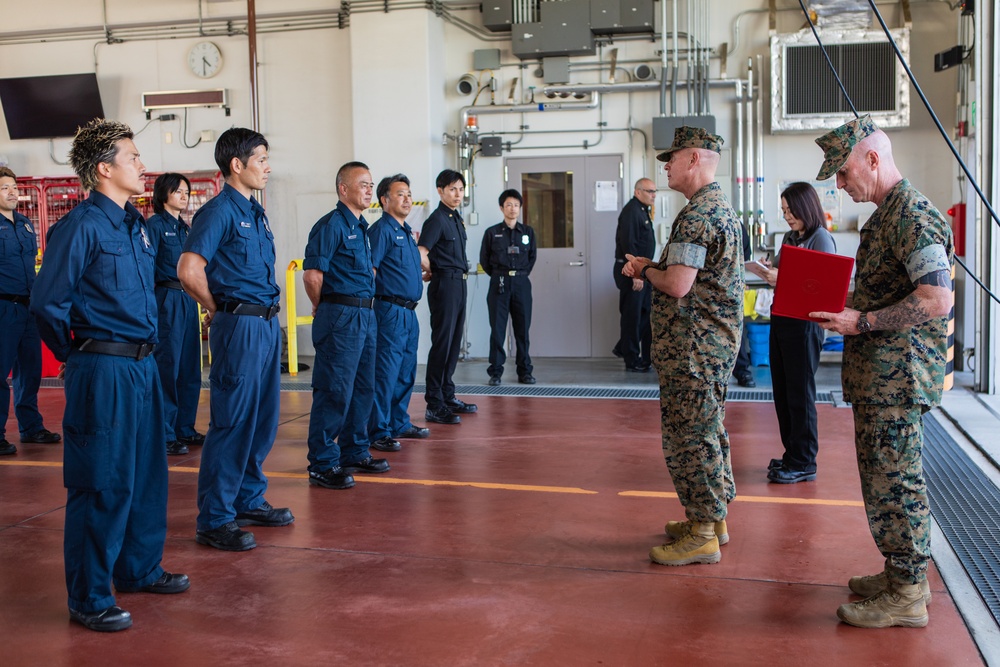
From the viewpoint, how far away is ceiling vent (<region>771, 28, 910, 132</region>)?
29.9 ft

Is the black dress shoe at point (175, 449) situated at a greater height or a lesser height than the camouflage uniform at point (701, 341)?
lesser

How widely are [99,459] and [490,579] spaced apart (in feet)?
4.90

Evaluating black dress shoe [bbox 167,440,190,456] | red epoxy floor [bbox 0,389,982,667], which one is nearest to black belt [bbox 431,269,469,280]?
red epoxy floor [bbox 0,389,982,667]

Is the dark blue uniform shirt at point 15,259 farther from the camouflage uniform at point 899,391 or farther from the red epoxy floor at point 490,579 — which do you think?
the camouflage uniform at point 899,391

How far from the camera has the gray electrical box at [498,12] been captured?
996 centimetres

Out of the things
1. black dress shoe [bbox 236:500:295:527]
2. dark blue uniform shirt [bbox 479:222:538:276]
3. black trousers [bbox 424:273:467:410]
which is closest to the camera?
black dress shoe [bbox 236:500:295:527]

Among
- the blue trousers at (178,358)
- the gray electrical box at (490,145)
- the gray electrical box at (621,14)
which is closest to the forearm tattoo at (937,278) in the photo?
the blue trousers at (178,358)

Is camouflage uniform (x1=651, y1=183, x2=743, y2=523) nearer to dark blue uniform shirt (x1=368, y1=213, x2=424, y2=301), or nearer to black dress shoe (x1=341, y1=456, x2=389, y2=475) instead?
black dress shoe (x1=341, y1=456, x2=389, y2=475)

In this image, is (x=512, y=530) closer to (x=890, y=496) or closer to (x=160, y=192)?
(x=890, y=496)

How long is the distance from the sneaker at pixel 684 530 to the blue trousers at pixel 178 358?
135 inches

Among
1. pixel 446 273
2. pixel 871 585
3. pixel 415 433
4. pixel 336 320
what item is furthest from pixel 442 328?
pixel 871 585

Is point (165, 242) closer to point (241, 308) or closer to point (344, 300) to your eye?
point (344, 300)

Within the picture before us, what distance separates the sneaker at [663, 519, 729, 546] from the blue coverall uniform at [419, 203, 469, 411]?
117 inches

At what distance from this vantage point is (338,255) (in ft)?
16.2
